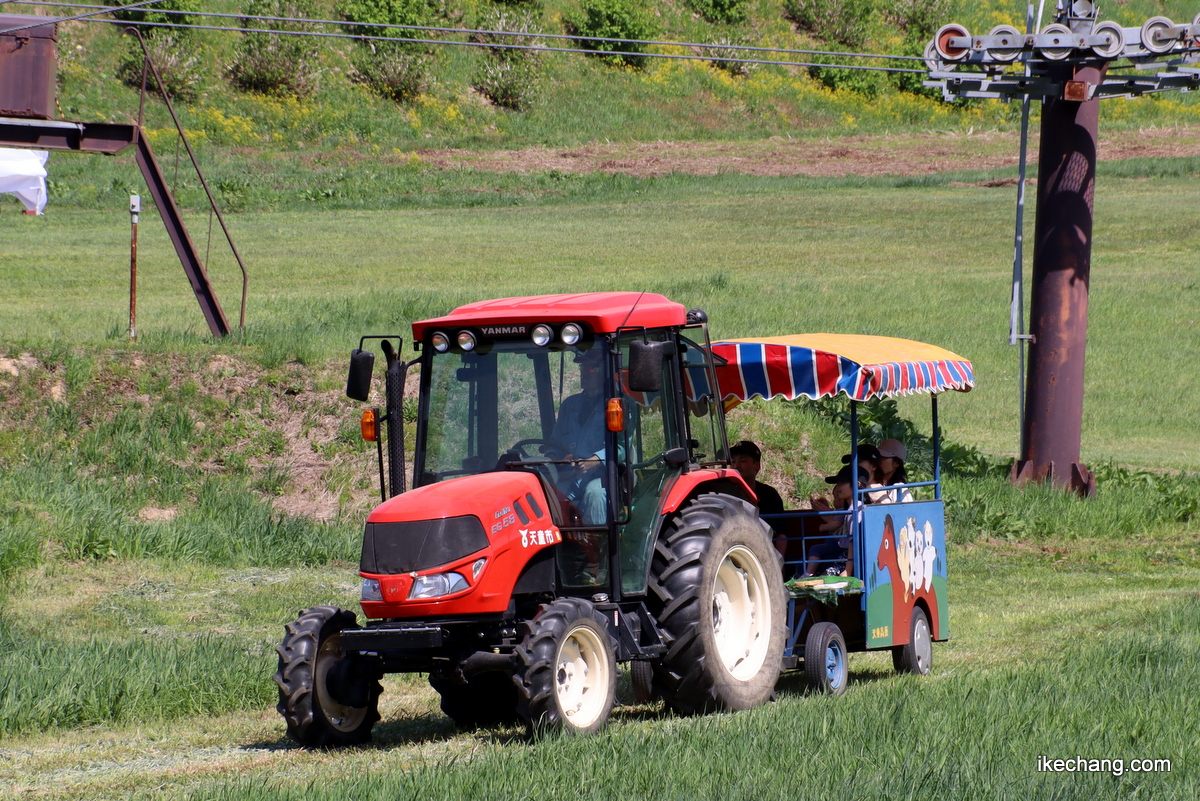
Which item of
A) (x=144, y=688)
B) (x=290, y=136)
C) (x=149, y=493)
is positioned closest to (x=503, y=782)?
(x=144, y=688)

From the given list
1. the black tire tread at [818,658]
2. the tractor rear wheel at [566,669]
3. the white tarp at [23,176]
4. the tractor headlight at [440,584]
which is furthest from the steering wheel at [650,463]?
the white tarp at [23,176]

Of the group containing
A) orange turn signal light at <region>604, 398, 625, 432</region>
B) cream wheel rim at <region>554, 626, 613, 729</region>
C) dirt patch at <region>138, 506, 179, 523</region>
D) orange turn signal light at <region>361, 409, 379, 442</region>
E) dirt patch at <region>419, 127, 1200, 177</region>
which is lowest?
dirt patch at <region>138, 506, 179, 523</region>

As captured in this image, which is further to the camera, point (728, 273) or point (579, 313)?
point (728, 273)

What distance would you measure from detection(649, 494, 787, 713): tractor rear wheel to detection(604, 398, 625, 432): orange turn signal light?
866 mm

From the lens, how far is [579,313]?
7.46m

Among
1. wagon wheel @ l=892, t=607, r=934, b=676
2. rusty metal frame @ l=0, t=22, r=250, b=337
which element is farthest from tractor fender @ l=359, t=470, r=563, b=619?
rusty metal frame @ l=0, t=22, r=250, b=337

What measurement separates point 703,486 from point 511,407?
1381 millimetres

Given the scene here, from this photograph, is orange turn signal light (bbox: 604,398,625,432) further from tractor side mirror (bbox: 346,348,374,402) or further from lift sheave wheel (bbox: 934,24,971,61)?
lift sheave wheel (bbox: 934,24,971,61)

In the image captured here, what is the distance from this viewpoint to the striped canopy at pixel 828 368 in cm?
888

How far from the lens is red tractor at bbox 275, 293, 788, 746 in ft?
22.6

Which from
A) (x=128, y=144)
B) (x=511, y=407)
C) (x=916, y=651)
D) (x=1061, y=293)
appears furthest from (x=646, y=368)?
(x=128, y=144)

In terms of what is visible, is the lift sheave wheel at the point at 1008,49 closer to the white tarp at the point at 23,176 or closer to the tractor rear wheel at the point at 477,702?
the tractor rear wheel at the point at 477,702

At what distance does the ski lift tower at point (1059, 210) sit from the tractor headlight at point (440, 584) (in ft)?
34.6

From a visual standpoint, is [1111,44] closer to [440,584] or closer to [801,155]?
[440,584]
